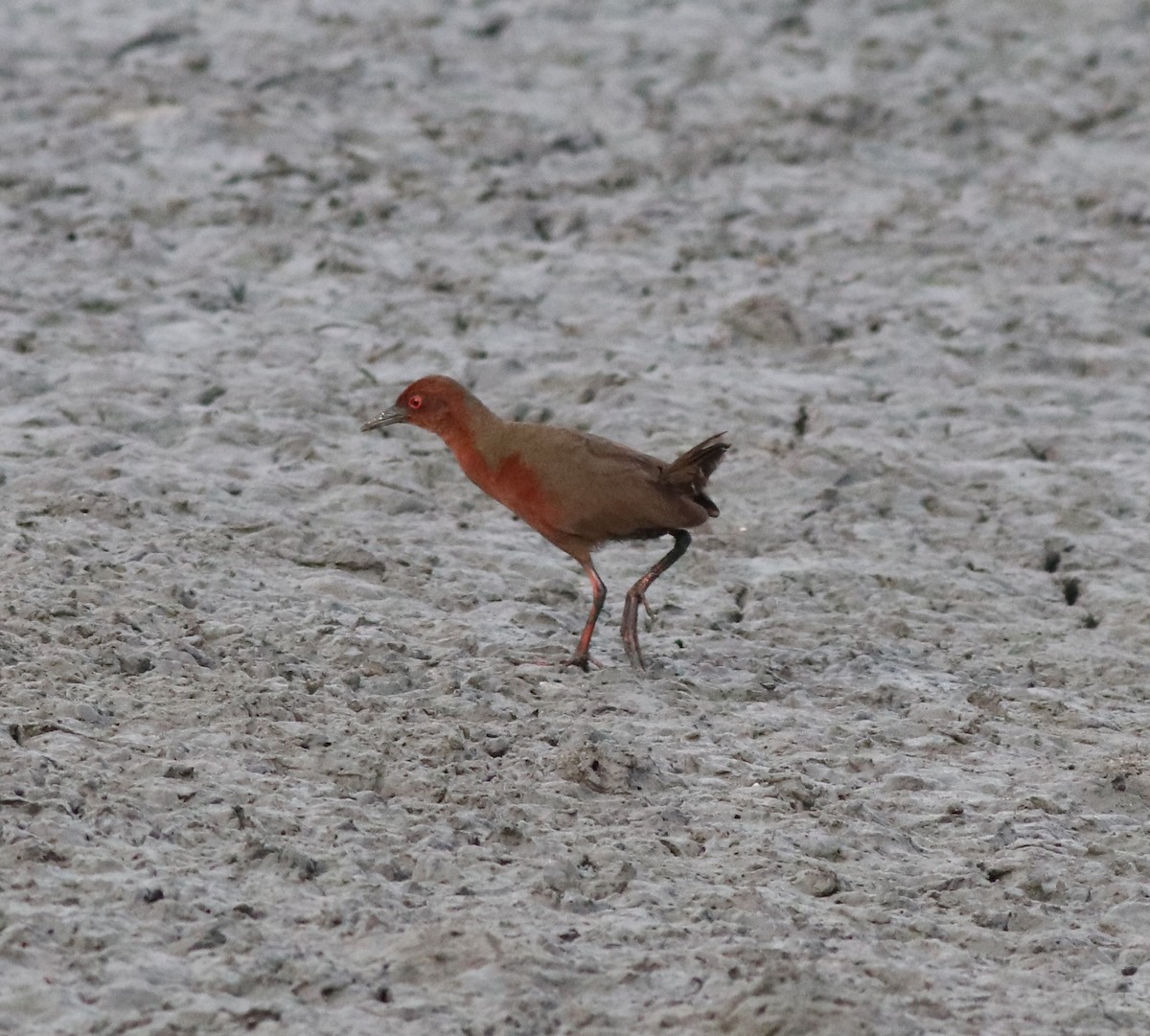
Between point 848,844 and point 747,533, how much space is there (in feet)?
7.44

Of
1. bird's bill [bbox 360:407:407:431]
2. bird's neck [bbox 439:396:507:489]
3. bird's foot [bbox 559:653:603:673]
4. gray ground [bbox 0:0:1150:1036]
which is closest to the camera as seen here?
gray ground [bbox 0:0:1150:1036]

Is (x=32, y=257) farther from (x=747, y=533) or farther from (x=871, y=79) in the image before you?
(x=871, y=79)

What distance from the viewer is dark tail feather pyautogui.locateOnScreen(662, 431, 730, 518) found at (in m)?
5.75

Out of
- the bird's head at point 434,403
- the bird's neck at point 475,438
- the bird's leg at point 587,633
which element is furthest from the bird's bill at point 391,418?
the bird's leg at point 587,633

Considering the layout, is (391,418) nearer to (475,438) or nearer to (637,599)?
(475,438)

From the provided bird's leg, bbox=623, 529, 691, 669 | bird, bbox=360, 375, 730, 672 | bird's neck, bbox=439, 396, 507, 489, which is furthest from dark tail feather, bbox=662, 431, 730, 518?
bird's neck, bbox=439, 396, 507, 489

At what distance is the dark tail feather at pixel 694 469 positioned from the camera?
18.9 feet

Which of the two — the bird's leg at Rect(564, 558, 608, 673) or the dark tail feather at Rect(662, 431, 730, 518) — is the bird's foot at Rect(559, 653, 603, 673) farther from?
the dark tail feather at Rect(662, 431, 730, 518)

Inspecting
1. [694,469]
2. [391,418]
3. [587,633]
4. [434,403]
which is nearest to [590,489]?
[694,469]

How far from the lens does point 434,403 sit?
6.29m

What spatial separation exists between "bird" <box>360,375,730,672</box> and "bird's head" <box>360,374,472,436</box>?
103mm

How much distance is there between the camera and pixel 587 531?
587 cm

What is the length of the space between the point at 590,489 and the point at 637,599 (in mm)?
393

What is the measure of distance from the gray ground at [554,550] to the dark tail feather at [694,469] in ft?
1.93
